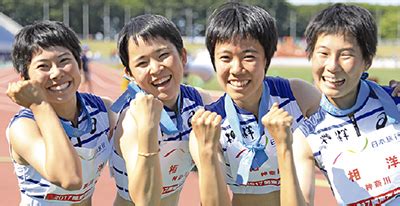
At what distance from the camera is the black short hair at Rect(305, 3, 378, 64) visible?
3000 mm

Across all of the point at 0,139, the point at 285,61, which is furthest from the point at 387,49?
the point at 0,139

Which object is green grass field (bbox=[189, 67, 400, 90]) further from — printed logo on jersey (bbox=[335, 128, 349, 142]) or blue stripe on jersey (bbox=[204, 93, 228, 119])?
printed logo on jersey (bbox=[335, 128, 349, 142])

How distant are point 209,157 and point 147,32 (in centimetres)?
77

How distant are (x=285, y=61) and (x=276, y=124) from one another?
42.4 m

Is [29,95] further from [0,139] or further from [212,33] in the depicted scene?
[0,139]

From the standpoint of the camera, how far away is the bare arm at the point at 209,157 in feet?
8.95

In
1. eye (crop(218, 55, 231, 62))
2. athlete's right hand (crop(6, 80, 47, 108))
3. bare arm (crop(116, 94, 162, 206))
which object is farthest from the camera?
eye (crop(218, 55, 231, 62))

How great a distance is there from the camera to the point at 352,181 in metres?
3.04

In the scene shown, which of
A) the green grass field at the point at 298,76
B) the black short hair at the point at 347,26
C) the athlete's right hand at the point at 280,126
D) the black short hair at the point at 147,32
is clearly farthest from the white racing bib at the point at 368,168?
the green grass field at the point at 298,76

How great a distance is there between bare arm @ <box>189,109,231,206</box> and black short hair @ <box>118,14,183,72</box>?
0.60 metres

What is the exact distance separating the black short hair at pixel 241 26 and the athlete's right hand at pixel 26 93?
84 centimetres

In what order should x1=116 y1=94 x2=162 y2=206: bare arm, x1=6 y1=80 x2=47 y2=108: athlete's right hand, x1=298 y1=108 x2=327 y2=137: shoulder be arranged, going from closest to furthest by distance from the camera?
1. x1=116 y1=94 x2=162 y2=206: bare arm
2. x1=6 y1=80 x2=47 y2=108: athlete's right hand
3. x1=298 y1=108 x2=327 y2=137: shoulder

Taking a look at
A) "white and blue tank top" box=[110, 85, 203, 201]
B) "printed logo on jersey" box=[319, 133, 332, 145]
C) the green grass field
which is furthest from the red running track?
the green grass field

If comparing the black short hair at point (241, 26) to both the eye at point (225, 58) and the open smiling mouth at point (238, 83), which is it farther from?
the open smiling mouth at point (238, 83)
